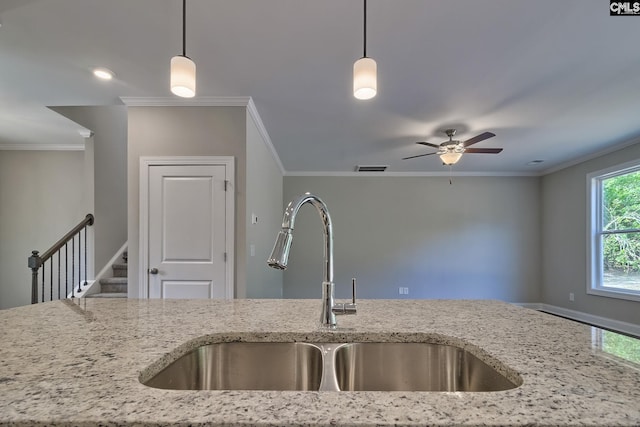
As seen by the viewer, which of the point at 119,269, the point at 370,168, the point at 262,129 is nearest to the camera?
the point at 262,129

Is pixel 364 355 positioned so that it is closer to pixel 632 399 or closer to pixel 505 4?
pixel 632 399

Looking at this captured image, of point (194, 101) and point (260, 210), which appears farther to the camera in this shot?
point (260, 210)

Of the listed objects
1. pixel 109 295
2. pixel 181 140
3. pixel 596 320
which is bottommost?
pixel 596 320

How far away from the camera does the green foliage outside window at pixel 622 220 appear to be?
4.31 meters

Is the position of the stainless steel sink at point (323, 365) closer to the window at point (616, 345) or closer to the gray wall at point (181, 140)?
the window at point (616, 345)

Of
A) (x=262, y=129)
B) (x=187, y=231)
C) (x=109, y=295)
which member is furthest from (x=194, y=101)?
(x=109, y=295)

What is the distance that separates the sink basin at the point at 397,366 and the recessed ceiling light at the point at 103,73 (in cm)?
274

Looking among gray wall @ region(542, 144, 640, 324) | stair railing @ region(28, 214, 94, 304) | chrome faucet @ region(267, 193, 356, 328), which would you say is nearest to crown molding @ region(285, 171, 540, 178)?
gray wall @ region(542, 144, 640, 324)

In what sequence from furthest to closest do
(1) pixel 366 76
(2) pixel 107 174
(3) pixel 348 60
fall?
(2) pixel 107 174
(3) pixel 348 60
(1) pixel 366 76

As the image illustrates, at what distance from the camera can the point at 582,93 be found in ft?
9.22

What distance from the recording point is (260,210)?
3779mm

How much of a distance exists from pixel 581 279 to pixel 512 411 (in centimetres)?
607

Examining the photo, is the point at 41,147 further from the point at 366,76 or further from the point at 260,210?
the point at 366,76

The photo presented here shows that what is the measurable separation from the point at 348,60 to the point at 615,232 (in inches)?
187
